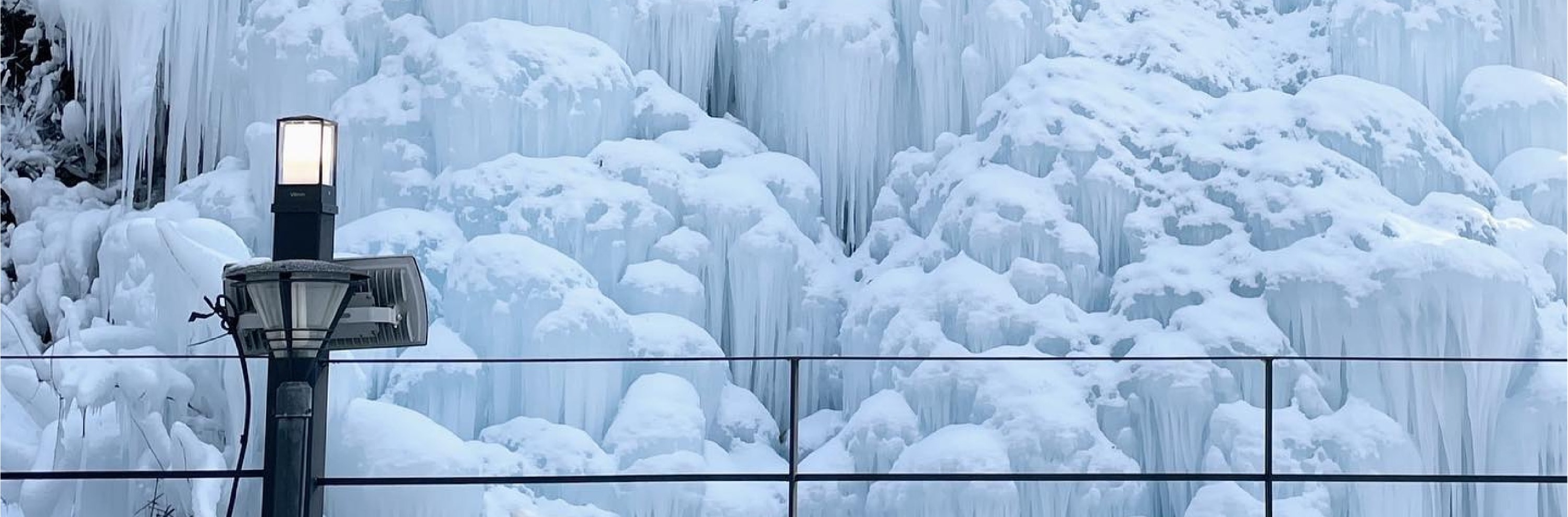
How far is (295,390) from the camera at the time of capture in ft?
10.3

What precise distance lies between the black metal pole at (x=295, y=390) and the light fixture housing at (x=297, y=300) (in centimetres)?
5

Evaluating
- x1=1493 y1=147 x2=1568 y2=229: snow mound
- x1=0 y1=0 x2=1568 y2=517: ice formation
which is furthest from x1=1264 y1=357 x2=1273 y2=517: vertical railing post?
x1=1493 y1=147 x2=1568 y2=229: snow mound

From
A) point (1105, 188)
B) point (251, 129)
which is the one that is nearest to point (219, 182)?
point (251, 129)

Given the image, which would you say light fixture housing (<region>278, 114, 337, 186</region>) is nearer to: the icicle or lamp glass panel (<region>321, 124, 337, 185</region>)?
lamp glass panel (<region>321, 124, 337, 185</region>)

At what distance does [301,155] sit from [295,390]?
20.9 inches

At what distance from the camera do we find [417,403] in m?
5.97

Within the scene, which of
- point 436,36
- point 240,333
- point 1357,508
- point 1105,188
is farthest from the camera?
point 436,36

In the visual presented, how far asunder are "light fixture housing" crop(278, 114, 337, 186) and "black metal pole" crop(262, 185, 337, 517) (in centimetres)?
2

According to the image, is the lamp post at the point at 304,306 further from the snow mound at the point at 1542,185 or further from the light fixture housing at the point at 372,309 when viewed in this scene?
the snow mound at the point at 1542,185

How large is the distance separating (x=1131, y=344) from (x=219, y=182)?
3547 mm

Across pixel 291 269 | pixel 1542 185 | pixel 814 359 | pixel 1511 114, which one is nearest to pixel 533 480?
pixel 814 359

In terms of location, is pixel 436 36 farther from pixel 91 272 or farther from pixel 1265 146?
pixel 1265 146

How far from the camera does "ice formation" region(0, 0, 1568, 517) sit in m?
5.89

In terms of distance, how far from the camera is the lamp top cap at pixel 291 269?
3092 mm
